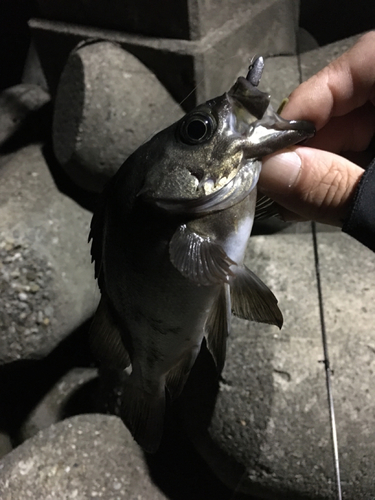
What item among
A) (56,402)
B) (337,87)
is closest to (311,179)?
(337,87)

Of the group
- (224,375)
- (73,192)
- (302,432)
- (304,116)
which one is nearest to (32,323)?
(73,192)

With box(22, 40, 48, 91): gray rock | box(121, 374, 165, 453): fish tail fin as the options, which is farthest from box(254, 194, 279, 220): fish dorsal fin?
box(22, 40, 48, 91): gray rock

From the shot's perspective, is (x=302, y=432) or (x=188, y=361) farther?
(x=302, y=432)

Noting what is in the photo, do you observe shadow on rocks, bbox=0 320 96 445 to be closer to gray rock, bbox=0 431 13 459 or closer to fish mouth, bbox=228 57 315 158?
gray rock, bbox=0 431 13 459

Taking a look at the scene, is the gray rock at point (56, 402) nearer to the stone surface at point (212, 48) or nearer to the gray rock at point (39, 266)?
the gray rock at point (39, 266)

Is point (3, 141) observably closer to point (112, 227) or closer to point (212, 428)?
point (112, 227)

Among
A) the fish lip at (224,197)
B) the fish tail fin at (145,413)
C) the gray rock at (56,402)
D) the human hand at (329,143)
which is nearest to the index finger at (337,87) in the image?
the human hand at (329,143)
